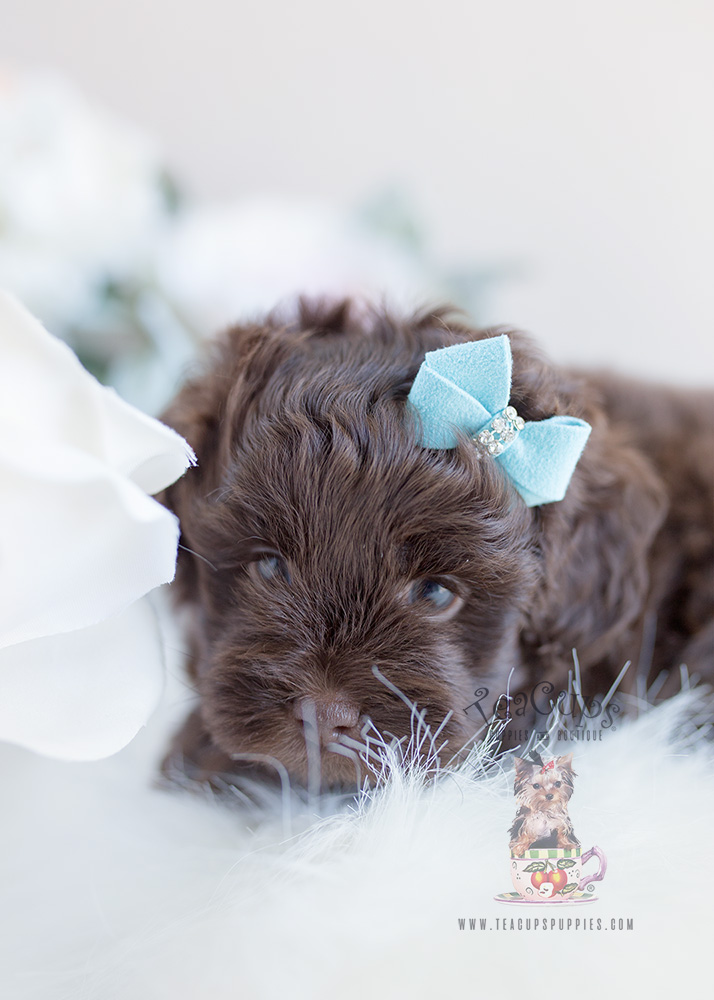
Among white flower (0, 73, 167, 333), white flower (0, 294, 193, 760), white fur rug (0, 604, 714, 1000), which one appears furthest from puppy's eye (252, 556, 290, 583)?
white flower (0, 73, 167, 333)

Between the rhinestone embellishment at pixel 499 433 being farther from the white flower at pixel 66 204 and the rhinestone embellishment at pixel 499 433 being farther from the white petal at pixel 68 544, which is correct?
the white flower at pixel 66 204

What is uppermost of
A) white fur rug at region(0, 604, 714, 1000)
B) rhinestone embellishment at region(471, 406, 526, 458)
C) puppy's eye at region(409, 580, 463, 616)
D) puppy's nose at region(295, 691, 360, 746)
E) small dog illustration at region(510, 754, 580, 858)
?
rhinestone embellishment at region(471, 406, 526, 458)

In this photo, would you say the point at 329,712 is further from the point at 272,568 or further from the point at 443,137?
the point at 443,137

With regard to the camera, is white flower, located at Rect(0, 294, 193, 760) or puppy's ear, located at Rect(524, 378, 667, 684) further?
puppy's ear, located at Rect(524, 378, 667, 684)

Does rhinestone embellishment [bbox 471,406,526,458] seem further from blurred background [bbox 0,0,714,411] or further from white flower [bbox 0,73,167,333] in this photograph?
white flower [bbox 0,73,167,333]

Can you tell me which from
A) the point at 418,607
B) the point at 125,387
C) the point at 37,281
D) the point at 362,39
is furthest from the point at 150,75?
the point at 418,607

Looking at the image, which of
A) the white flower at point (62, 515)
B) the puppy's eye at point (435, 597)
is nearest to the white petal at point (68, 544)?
the white flower at point (62, 515)

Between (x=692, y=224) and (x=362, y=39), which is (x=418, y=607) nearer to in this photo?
(x=692, y=224)
